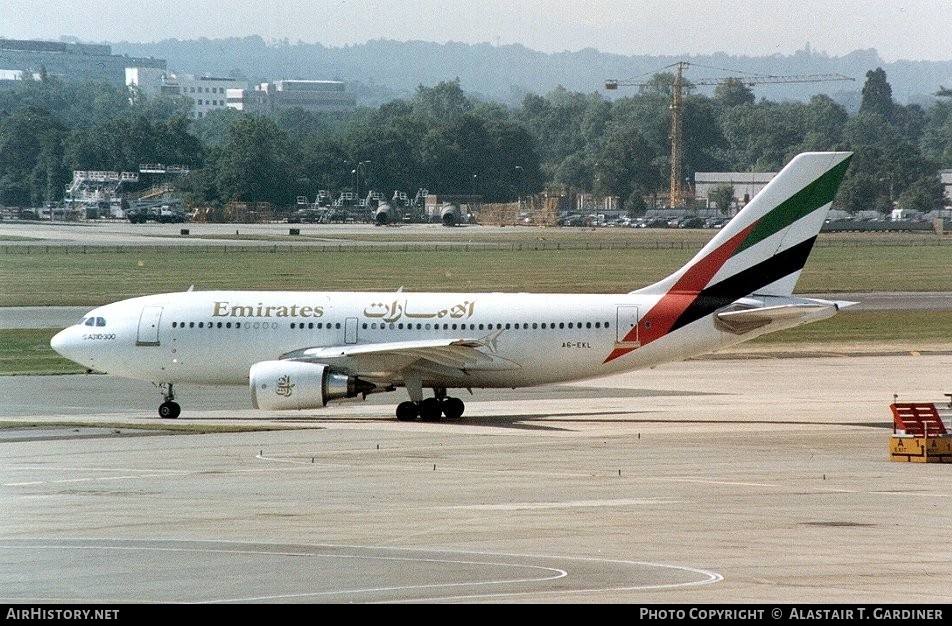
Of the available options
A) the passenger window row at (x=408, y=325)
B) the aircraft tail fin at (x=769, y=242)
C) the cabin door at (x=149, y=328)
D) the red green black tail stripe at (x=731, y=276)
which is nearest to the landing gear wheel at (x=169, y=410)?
the cabin door at (x=149, y=328)

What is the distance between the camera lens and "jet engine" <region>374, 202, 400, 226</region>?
164500 millimetres

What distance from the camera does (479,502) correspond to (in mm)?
29250

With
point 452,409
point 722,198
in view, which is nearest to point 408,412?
point 452,409

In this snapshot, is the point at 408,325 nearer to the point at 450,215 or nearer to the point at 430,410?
the point at 430,410

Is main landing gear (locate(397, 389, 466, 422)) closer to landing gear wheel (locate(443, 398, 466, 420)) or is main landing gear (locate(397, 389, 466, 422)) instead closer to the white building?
landing gear wheel (locate(443, 398, 466, 420))

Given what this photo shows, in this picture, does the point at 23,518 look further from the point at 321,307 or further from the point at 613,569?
the point at 321,307

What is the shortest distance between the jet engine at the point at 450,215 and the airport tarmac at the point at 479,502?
368 ft

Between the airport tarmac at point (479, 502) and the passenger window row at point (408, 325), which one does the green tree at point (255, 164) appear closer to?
the airport tarmac at point (479, 502)

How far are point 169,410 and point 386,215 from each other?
119630 millimetres

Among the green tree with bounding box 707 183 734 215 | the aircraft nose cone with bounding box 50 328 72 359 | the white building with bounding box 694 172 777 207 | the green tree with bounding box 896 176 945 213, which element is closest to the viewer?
the aircraft nose cone with bounding box 50 328 72 359

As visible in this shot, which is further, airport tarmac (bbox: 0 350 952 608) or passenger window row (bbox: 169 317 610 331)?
passenger window row (bbox: 169 317 610 331)

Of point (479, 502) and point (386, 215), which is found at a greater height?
point (386, 215)

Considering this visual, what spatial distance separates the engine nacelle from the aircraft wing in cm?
76

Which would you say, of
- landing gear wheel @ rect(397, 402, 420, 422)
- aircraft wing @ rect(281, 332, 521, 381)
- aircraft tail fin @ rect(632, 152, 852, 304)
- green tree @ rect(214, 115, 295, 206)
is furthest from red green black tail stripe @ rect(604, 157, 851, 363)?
green tree @ rect(214, 115, 295, 206)
